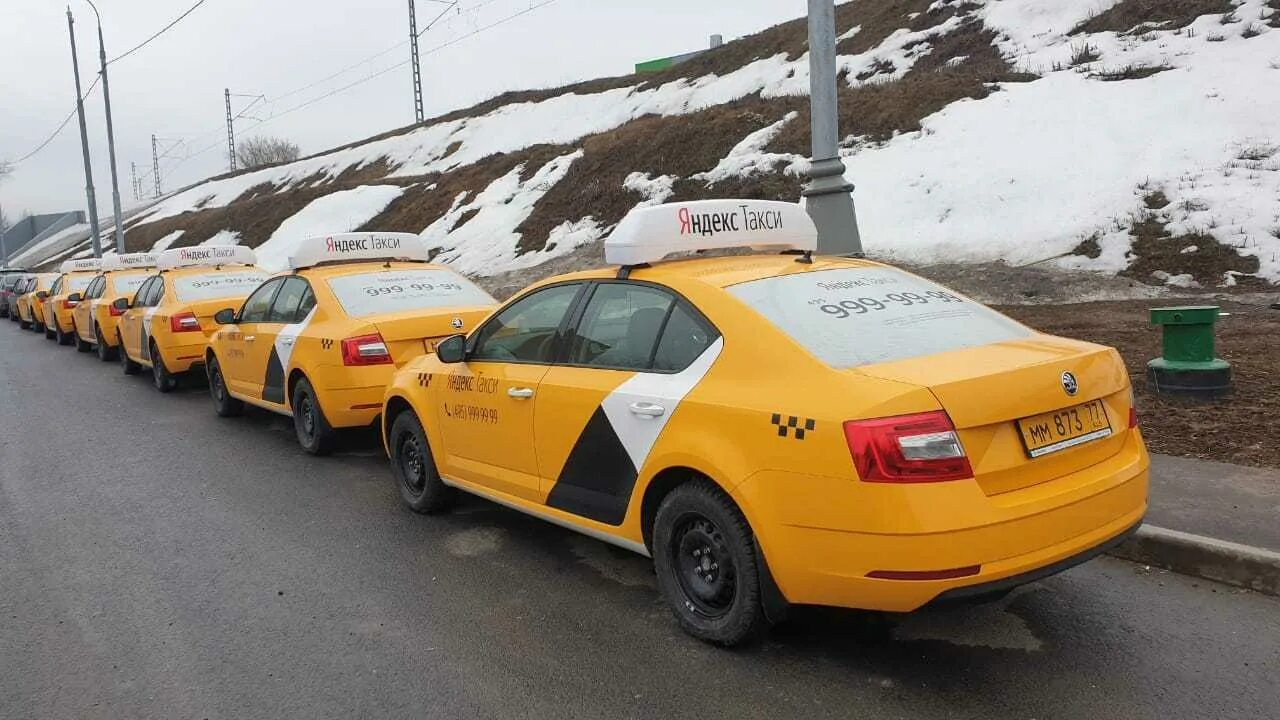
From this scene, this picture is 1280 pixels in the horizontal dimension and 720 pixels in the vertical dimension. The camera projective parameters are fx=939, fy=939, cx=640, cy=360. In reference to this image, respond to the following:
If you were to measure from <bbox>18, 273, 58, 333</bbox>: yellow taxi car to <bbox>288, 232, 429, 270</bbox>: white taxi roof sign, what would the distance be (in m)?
16.3

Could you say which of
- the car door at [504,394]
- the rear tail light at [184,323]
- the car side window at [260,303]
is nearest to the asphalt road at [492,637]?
the car door at [504,394]

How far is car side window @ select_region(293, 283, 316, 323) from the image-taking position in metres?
7.52

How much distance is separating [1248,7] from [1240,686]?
1989 cm

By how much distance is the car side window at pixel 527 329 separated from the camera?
468 cm

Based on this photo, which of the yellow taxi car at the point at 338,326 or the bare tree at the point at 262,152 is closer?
the yellow taxi car at the point at 338,326

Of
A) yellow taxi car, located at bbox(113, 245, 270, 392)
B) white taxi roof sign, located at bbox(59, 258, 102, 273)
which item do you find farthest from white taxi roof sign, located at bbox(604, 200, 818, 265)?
white taxi roof sign, located at bbox(59, 258, 102, 273)

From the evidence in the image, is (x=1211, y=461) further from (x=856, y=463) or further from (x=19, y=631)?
(x=19, y=631)

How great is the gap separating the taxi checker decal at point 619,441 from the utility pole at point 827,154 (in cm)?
477

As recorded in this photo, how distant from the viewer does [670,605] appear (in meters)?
3.88

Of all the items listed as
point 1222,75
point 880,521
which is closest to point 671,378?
point 880,521

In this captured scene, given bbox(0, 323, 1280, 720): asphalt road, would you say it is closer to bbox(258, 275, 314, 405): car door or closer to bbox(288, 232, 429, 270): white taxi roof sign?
bbox(258, 275, 314, 405): car door

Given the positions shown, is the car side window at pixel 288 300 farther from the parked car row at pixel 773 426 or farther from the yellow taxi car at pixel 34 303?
the yellow taxi car at pixel 34 303

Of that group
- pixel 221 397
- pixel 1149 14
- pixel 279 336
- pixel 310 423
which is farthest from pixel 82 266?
pixel 1149 14

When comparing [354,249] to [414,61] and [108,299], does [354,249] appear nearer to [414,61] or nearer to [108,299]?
[108,299]
